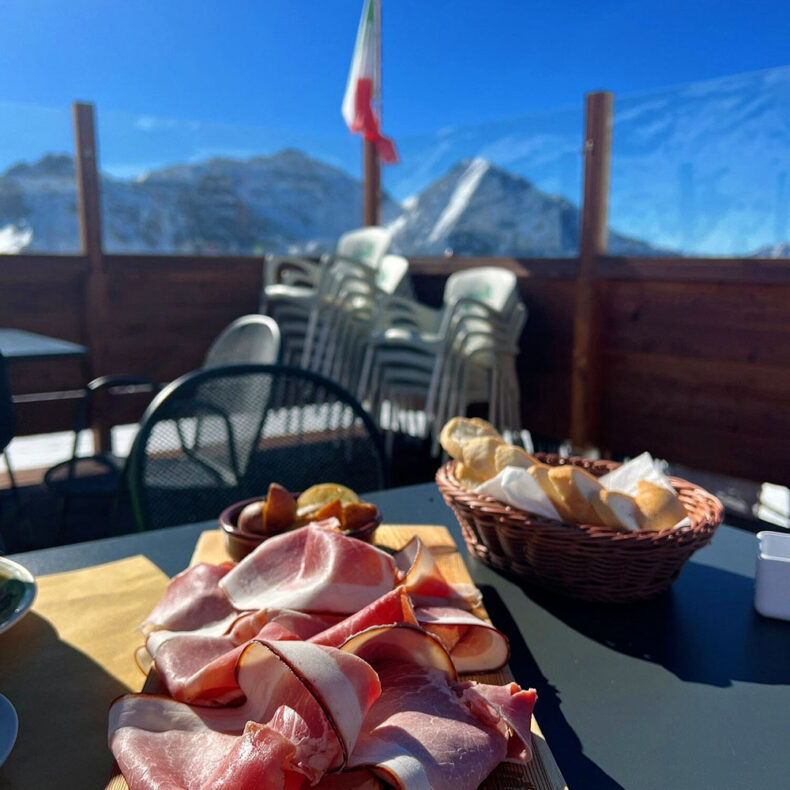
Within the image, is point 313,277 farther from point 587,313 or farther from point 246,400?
point 246,400

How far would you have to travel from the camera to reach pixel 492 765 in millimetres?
467

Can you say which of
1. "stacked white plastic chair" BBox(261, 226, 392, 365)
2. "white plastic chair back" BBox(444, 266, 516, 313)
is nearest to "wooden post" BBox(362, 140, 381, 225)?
"stacked white plastic chair" BBox(261, 226, 392, 365)

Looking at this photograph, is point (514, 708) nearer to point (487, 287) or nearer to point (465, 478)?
point (465, 478)

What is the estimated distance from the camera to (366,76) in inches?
172

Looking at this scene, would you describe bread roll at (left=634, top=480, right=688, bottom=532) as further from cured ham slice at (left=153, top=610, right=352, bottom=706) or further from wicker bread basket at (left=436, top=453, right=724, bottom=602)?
cured ham slice at (left=153, top=610, right=352, bottom=706)

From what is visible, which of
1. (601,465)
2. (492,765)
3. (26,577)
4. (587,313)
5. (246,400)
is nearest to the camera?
(492,765)

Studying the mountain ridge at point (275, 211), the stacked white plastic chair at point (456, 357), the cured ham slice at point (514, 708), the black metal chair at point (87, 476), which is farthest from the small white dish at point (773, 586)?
the mountain ridge at point (275, 211)

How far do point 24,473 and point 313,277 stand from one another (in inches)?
81.5

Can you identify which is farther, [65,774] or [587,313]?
[587,313]

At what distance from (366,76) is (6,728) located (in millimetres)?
4387

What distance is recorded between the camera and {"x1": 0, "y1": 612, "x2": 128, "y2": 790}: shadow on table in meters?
0.51

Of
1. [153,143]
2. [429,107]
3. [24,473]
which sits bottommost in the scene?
[24,473]

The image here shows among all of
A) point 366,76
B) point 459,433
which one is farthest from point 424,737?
point 366,76

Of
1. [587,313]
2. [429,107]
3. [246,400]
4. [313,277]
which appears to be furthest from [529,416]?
[429,107]
